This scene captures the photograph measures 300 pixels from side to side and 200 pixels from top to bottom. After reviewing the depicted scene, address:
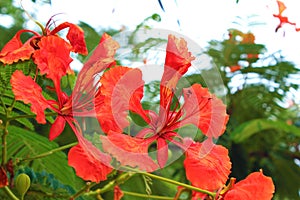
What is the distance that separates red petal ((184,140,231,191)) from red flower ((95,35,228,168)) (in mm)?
20

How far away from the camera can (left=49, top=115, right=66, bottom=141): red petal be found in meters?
0.63

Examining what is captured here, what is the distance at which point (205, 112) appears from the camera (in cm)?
70

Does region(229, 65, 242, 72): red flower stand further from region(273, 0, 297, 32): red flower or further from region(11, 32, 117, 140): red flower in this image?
region(11, 32, 117, 140): red flower

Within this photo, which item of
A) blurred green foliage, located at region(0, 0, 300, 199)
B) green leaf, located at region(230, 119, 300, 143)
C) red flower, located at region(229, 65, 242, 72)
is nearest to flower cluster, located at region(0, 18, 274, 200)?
blurred green foliage, located at region(0, 0, 300, 199)

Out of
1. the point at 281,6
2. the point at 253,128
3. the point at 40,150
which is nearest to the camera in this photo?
the point at 40,150

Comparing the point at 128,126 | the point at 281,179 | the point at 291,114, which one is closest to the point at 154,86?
the point at 128,126

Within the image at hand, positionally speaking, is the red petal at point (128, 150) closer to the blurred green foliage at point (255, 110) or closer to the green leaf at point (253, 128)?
the blurred green foliage at point (255, 110)

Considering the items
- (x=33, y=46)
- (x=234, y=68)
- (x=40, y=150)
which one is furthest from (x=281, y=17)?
(x=33, y=46)

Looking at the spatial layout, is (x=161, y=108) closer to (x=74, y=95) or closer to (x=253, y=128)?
(x=74, y=95)

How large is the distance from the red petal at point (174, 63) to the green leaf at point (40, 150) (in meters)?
0.29

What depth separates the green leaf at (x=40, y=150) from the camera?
2.96 feet

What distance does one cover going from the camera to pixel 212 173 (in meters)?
0.66

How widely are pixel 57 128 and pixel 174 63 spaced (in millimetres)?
148

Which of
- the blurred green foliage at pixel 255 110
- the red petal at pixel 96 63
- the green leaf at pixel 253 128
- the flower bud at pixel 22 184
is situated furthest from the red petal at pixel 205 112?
the green leaf at pixel 253 128
